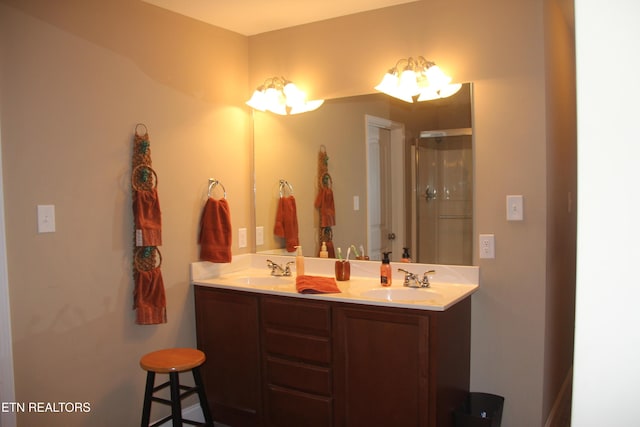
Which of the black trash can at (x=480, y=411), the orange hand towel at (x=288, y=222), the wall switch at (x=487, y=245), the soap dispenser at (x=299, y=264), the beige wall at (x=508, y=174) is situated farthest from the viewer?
the orange hand towel at (x=288, y=222)

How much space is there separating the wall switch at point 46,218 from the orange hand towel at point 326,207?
1519 mm

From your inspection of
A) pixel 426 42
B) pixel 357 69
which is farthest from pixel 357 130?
pixel 426 42

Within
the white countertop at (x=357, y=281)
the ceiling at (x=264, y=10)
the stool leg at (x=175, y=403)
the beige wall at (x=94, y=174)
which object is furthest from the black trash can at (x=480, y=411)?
the ceiling at (x=264, y=10)

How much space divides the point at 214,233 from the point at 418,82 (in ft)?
4.92

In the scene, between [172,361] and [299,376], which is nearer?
[172,361]

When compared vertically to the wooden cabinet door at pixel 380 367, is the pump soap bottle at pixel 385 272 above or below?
above

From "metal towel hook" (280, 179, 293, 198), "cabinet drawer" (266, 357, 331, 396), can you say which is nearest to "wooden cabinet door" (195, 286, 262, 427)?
"cabinet drawer" (266, 357, 331, 396)

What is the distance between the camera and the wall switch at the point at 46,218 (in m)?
2.11

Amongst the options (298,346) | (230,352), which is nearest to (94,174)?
(230,352)

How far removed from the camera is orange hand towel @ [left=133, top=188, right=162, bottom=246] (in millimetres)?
2465

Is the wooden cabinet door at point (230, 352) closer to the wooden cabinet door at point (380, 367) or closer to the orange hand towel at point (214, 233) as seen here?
the orange hand towel at point (214, 233)

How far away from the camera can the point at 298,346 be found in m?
2.44

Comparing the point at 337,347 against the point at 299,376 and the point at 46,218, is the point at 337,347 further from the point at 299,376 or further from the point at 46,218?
the point at 46,218

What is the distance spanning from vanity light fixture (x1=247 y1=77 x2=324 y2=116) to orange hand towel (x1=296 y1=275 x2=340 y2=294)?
1.13 m
